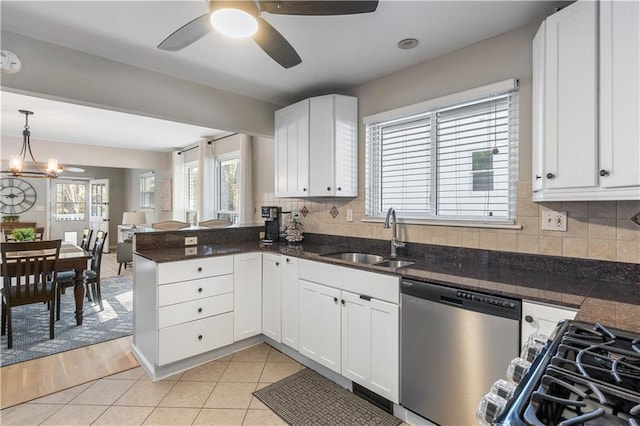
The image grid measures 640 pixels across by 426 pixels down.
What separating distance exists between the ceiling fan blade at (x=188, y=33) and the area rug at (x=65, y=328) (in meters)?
2.81

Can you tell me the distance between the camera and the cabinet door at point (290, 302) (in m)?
2.62

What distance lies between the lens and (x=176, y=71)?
2787 mm

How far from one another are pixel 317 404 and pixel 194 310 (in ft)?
3.86

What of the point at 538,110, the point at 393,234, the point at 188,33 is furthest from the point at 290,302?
the point at 538,110

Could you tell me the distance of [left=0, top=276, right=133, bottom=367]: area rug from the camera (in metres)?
2.82

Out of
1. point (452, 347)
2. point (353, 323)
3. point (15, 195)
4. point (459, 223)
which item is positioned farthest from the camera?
point (15, 195)

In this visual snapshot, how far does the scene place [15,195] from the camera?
7.57 metres

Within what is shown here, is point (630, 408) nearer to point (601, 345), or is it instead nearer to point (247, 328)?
point (601, 345)

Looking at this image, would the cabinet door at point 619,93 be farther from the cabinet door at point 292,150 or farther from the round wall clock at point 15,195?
the round wall clock at point 15,195

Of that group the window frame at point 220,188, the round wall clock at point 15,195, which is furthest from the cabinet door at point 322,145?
the round wall clock at point 15,195

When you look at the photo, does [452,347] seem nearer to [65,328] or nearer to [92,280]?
[65,328]

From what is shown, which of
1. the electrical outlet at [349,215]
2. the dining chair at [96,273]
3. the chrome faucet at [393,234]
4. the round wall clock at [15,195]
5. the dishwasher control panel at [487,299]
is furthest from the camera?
the round wall clock at [15,195]

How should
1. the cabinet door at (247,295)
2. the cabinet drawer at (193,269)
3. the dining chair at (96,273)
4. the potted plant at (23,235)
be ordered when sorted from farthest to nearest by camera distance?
the potted plant at (23,235) < the dining chair at (96,273) < the cabinet door at (247,295) < the cabinet drawer at (193,269)

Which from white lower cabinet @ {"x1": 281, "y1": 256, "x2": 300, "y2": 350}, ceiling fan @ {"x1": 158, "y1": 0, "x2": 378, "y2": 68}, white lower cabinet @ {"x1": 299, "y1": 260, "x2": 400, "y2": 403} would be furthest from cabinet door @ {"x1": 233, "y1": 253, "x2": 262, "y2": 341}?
ceiling fan @ {"x1": 158, "y1": 0, "x2": 378, "y2": 68}
